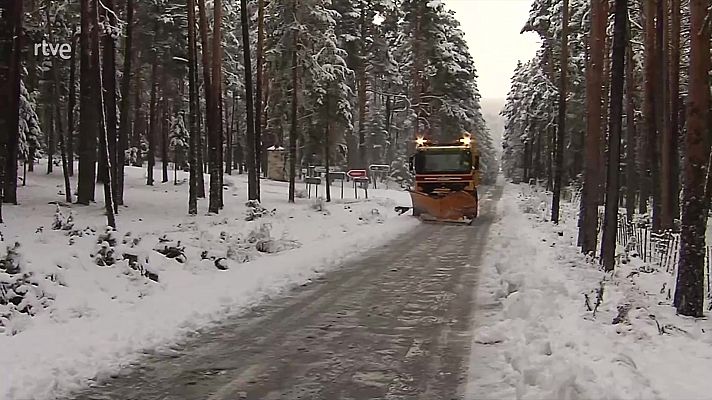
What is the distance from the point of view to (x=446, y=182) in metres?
28.7

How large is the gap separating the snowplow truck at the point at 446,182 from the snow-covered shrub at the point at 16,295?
19.8 m

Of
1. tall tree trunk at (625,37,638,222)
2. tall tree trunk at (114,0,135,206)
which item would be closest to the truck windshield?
tall tree trunk at (625,37,638,222)

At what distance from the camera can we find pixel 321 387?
6.61 metres

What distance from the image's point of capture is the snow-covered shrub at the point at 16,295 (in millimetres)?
8820

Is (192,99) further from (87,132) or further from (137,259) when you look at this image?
(137,259)

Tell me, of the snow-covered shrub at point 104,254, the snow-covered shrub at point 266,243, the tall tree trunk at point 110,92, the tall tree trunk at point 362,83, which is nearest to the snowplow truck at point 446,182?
the snow-covered shrub at point 266,243

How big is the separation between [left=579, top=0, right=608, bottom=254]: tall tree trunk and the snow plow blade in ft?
30.1

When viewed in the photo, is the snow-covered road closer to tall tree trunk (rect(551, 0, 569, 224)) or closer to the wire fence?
the wire fence

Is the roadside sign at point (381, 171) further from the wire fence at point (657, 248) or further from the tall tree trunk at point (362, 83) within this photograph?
the wire fence at point (657, 248)

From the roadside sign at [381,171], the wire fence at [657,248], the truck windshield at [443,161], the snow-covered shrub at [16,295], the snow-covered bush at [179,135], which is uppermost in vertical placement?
the snow-covered bush at [179,135]

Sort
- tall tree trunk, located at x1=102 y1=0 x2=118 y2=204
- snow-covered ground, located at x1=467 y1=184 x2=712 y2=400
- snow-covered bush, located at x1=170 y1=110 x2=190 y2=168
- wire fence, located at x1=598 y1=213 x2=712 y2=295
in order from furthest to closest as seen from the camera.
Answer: snow-covered bush, located at x1=170 y1=110 x2=190 y2=168 → tall tree trunk, located at x1=102 y1=0 x2=118 y2=204 → wire fence, located at x1=598 y1=213 x2=712 y2=295 → snow-covered ground, located at x1=467 y1=184 x2=712 y2=400

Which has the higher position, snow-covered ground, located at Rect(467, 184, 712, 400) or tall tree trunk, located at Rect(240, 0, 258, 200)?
tall tree trunk, located at Rect(240, 0, 258, 200)

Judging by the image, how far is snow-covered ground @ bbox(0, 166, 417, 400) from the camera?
299 inches

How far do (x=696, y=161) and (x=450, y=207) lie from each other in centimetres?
1859
